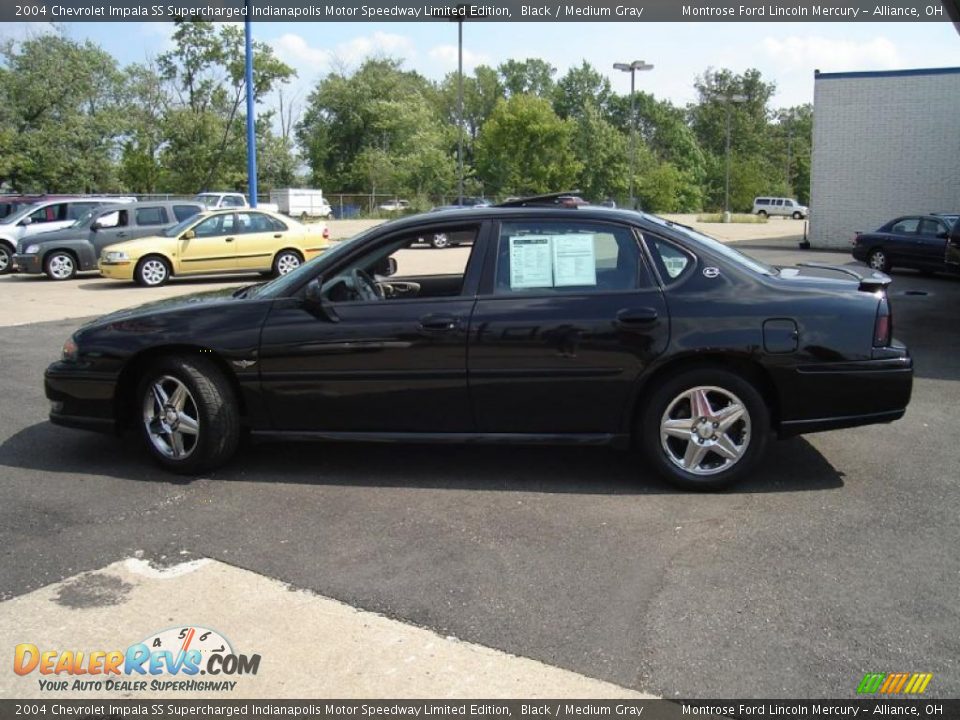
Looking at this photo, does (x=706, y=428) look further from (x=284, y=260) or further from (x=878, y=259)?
(x=878, y=259)

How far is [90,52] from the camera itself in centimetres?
5531

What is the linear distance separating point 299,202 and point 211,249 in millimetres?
39658

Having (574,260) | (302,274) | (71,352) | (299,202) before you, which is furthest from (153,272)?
(299,202)

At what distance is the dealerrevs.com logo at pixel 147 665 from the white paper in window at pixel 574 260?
8.74ft

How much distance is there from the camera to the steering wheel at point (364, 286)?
5.07 meters

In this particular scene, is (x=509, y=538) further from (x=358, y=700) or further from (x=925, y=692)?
(x=925, y=692)

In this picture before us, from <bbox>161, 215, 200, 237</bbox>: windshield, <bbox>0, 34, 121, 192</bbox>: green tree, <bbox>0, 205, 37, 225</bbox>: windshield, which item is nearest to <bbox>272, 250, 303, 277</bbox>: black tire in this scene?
<bbox>161, 215, 200, 237</bbox>: windshield

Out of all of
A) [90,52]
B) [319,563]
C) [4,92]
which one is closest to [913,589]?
[319,563]

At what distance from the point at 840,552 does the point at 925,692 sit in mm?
1118

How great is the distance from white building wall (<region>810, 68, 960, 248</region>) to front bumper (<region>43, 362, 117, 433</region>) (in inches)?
1034

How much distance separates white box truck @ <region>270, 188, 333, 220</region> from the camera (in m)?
54.5

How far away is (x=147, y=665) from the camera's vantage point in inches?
123

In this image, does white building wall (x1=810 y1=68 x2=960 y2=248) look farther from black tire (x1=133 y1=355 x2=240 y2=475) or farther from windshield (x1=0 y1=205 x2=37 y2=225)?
black tire (x1=133 y1=355 x2=240 y2=475)

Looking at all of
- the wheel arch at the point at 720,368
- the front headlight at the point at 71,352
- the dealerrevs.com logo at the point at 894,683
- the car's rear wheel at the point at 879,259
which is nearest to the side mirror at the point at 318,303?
the front headlight at the point at 71,352
